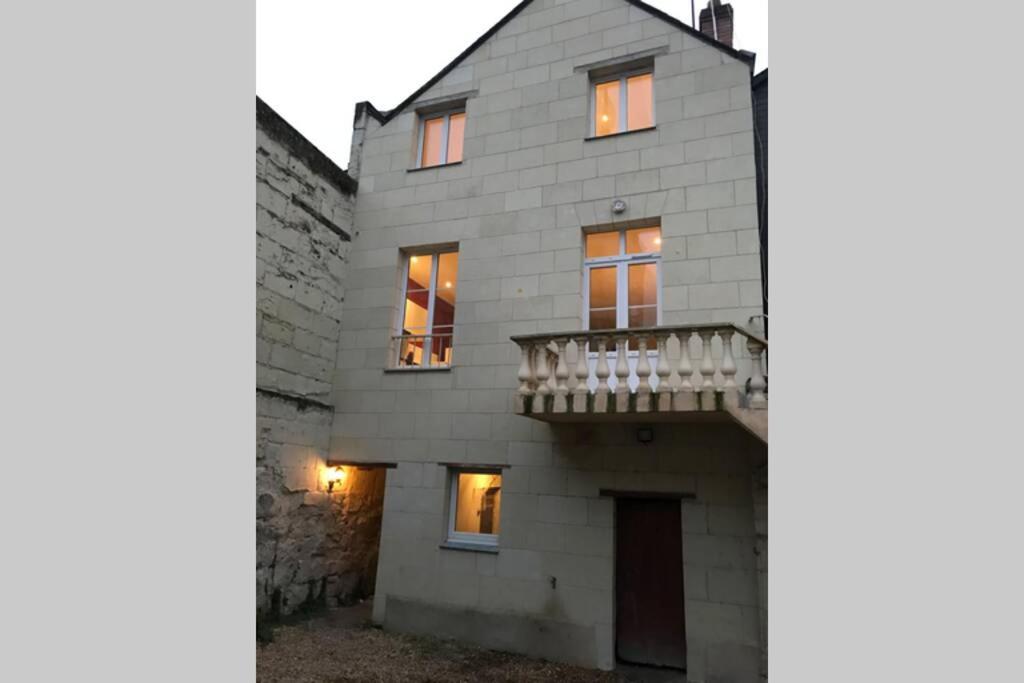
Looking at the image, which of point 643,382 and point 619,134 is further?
point 619,134

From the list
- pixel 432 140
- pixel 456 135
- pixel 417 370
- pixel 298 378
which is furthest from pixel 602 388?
pixel 432 140

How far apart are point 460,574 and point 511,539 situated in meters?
0.71

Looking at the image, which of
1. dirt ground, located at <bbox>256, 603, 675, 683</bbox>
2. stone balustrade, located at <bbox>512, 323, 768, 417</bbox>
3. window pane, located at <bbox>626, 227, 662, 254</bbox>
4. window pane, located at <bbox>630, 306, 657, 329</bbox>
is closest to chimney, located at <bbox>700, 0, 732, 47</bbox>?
window pane, located at <bbox>626, 227, 662, 254</bbox>

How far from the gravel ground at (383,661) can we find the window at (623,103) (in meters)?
5.90

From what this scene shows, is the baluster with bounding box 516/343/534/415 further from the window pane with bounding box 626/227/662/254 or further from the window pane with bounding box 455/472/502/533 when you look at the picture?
the window pane with bounding box 626/227/662/254

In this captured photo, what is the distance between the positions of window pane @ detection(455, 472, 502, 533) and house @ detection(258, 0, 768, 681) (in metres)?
0.03

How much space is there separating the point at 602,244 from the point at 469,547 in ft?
12.3

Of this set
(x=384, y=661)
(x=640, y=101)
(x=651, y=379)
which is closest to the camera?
(x=384, y=661)

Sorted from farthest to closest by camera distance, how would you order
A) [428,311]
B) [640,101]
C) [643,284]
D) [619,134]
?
[428,311]
[640,101]
[619,134]
[643,284]

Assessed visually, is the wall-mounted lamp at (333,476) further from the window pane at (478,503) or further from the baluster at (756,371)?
the baluster at (756,371)

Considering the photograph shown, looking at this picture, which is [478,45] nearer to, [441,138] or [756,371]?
[441,138]

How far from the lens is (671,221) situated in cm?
640

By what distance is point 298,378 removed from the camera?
6941 mm

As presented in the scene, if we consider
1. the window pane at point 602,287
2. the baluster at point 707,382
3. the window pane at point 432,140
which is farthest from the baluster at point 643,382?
the window pane at point 432,140
